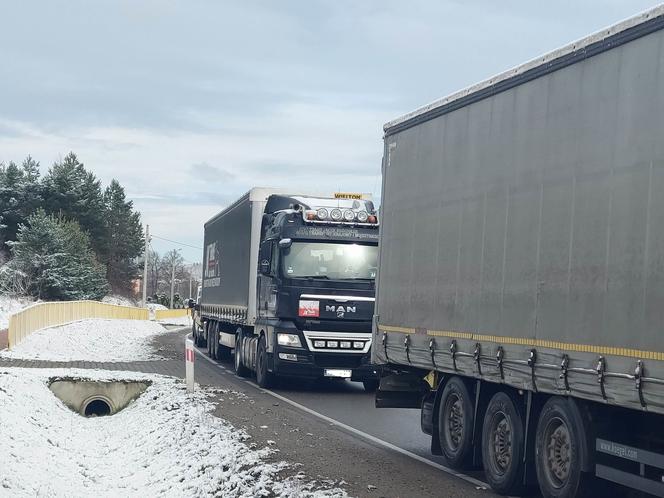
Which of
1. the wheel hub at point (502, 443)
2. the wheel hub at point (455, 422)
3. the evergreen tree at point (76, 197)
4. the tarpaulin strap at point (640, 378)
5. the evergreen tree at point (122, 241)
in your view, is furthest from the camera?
the evergreen tree at point (122, 241)

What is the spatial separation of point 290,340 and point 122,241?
332 ft

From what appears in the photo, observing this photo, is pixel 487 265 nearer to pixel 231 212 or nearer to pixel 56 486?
pixel 56 486

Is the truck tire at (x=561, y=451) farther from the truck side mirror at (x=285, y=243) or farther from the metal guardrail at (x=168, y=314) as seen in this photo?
the metal guardrail at (x=168, y=314)

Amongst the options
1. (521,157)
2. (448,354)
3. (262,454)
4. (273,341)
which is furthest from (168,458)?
(273,341)

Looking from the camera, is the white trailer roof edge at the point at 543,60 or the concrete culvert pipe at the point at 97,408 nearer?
the white trailer roof edge at the point at 543,60

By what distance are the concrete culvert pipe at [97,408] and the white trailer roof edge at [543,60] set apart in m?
8.76

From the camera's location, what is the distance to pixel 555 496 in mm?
9094

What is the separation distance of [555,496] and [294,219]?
491 inches

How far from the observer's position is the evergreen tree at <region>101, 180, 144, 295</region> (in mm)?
118062

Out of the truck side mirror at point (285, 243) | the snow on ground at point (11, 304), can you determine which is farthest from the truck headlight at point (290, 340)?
the snow on ground at point (11, 304)

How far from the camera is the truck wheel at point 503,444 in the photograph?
9938mm

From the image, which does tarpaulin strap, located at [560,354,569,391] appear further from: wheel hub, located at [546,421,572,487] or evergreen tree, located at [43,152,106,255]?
evergreen tree, located at [43,152,106,255]

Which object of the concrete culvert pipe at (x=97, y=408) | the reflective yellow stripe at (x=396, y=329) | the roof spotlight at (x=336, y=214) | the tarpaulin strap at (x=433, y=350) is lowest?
the concrete culvert pipe at (x=97, y=408)

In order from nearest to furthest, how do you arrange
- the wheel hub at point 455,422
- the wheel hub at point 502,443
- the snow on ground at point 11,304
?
the wheel hub at point 502,443
the wheel hub at point 455,422
the snow on ground at point 11,304
